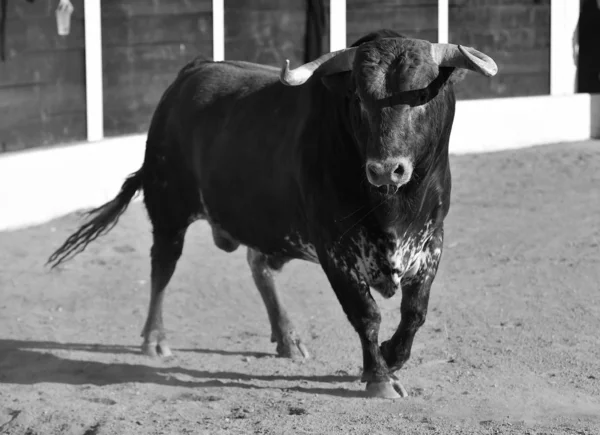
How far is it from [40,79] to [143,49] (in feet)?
3.76

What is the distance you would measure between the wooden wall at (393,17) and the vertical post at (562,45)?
136 centimetres

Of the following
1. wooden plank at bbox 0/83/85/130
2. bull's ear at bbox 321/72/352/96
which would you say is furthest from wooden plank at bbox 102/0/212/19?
bull's ear at bbox 321/72/352/96

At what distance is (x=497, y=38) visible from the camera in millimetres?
11914

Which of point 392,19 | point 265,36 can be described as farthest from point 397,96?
point 392,19

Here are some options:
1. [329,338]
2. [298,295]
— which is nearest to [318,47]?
[298,295]

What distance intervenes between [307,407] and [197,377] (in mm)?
792

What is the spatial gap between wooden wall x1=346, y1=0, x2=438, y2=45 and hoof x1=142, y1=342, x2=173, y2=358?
565 cm

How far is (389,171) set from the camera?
450 centimetres

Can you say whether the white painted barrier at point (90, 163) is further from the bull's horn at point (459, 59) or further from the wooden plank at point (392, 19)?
the bull's horn at point (459, 59)

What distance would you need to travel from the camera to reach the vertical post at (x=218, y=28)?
9.91m

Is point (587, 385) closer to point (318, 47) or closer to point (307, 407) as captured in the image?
point (307, 407)

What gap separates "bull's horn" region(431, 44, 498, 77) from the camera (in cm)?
474

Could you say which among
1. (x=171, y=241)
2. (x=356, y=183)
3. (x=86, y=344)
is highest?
(x=356, y=183)

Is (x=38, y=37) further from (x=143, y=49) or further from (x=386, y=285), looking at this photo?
(x=386, y=285)
